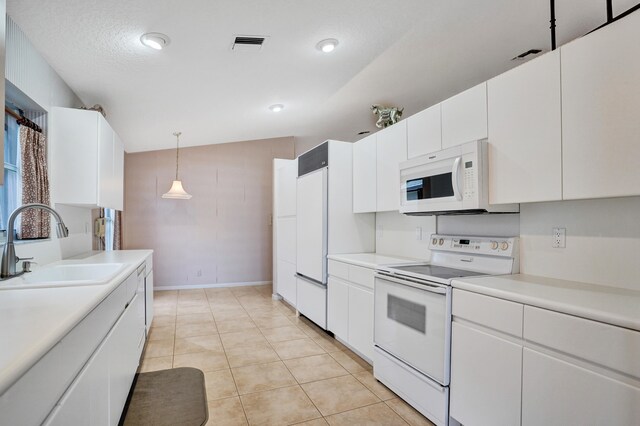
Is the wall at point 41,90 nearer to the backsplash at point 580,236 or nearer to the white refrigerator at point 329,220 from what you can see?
the white refrigerator at point 329,220

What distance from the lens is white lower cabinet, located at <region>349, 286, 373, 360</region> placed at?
2799 millimetres

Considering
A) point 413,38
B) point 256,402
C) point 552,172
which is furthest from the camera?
point 413,38

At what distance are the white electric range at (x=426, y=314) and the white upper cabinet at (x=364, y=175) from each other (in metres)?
0.86

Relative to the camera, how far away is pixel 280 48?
2.63 meters

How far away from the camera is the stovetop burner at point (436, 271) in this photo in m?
2.15

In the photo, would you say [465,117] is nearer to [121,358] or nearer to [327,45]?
[327,45]

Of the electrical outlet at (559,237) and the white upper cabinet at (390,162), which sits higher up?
the white upper cabinet at (390,162)

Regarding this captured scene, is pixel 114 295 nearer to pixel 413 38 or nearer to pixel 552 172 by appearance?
pixel 552 172

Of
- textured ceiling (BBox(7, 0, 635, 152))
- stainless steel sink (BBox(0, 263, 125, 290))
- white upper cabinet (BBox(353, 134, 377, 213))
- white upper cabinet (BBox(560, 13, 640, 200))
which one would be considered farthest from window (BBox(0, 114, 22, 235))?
white upper cabinet (BBox(560, 13, 640, 200))

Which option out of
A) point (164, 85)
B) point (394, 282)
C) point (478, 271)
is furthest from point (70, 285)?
point (478, 271)

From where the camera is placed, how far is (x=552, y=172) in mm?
1755

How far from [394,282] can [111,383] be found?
175 cm

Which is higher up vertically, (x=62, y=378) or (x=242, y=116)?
(x=242, y=116)

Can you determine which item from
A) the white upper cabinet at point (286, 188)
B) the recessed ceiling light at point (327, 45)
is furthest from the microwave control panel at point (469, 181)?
the white upper cabinet at point (286, 188)
